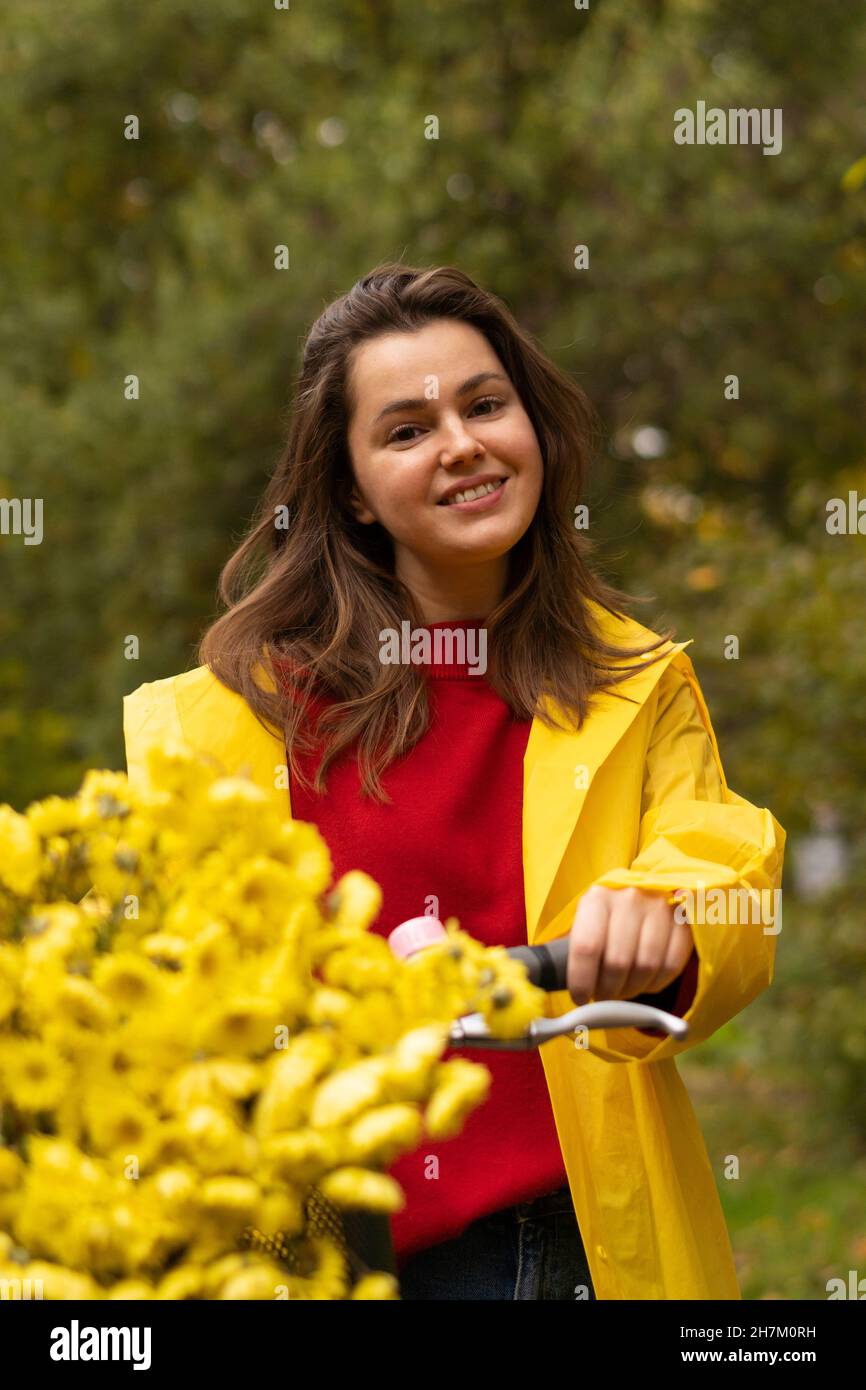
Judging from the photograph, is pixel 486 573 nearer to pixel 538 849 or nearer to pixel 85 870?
pixel 538 849

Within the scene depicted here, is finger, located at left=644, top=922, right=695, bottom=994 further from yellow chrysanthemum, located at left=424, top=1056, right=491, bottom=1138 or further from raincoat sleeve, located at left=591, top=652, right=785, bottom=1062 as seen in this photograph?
yellow chrysanthemum, located at left=424, top=1056, right=491, bottom=1138

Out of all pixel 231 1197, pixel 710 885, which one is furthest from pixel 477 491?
pixel 231 1197

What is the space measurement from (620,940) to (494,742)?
0.65 metres

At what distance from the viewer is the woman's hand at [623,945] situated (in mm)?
1507

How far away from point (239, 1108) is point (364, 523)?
4.56 ft

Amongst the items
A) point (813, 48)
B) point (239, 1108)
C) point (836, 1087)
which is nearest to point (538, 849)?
point (239, 1108)

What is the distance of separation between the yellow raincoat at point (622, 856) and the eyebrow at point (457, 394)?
0.41 meters

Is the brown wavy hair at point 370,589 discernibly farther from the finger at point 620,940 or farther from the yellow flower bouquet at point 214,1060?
the yellow flower bouquet at point 214,1060

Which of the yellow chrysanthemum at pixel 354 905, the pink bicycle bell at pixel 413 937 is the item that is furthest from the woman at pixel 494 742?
the yellow chrysanthemum at pixel 354 905

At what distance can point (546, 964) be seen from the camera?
1.51 metres

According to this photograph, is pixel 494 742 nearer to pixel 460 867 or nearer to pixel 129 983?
pixel 460 867

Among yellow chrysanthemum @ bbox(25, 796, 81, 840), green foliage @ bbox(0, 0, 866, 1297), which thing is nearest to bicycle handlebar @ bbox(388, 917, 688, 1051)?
yellow chrysanthemum @ bbox(25, 796, 81, 840)
